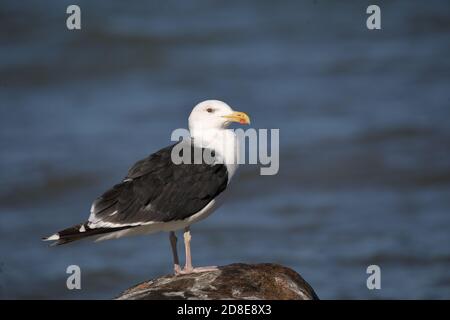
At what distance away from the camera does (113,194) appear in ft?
26.7

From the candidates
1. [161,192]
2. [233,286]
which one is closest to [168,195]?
[161,192]

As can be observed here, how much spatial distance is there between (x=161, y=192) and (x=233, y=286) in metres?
1.17

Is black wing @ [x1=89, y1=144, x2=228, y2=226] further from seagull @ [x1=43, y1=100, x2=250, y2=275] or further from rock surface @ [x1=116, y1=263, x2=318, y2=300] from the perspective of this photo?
rock surface @ [x1=116, y1=263, x2=318, y2=300]

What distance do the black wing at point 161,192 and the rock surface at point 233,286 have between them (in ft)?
1.87

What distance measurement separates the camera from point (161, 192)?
26.9 ft

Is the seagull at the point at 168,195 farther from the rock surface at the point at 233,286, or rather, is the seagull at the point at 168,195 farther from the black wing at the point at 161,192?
the rock surface at the point at 233,286

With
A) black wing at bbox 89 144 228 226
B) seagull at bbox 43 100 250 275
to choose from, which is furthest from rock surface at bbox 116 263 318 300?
black wing at bbox 89 144 228 226

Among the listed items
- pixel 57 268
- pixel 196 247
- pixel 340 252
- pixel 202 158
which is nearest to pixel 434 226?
pixel 340 252

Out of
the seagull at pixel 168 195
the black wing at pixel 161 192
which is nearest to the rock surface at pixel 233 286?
the seagull at pixel 168 195

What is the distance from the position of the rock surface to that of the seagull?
0.24 meters

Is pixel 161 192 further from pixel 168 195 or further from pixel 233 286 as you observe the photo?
pixel 233 286

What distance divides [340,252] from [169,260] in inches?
96.9
